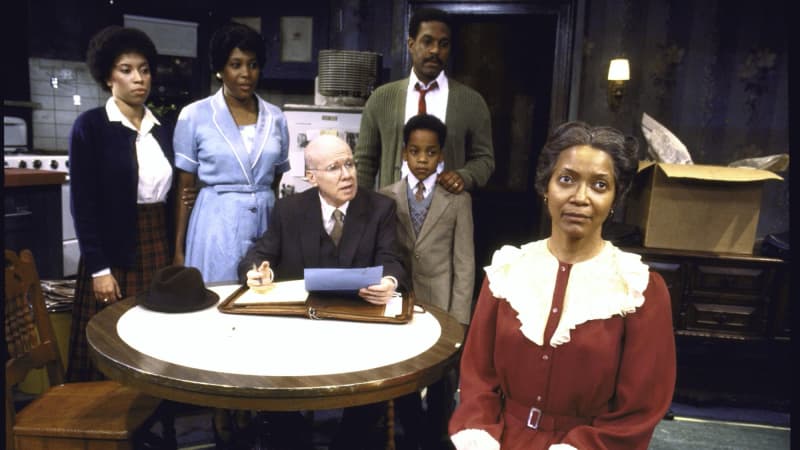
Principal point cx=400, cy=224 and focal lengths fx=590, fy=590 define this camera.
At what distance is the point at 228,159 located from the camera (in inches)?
94.3

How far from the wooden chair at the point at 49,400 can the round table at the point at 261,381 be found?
0.40 meters

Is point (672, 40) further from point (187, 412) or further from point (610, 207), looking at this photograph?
point (187, 412)

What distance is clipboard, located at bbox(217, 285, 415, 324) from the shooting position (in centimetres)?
170

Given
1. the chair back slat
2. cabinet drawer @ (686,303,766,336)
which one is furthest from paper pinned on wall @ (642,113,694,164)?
the chair back slat

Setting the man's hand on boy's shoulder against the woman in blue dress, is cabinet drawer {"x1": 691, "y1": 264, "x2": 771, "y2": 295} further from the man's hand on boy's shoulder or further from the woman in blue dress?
the woman in blue dress

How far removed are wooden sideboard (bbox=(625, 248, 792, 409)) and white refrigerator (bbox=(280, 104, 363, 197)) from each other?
216 centimetres

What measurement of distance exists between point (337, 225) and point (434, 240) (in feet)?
1.37

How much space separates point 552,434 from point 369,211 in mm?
1097

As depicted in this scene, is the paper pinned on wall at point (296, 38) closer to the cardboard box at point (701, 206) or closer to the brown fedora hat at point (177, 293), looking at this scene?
the cardboard box at point (701, 206)

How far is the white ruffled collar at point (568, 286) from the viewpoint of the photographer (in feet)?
4.30

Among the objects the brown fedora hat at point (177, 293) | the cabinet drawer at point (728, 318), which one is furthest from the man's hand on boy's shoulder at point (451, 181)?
the cabinet drawer at point (728, 318)

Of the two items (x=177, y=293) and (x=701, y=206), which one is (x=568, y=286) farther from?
(x=701, y=206)

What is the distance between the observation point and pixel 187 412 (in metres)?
2.86

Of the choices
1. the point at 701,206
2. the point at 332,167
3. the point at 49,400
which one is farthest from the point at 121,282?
the point at 701,206
